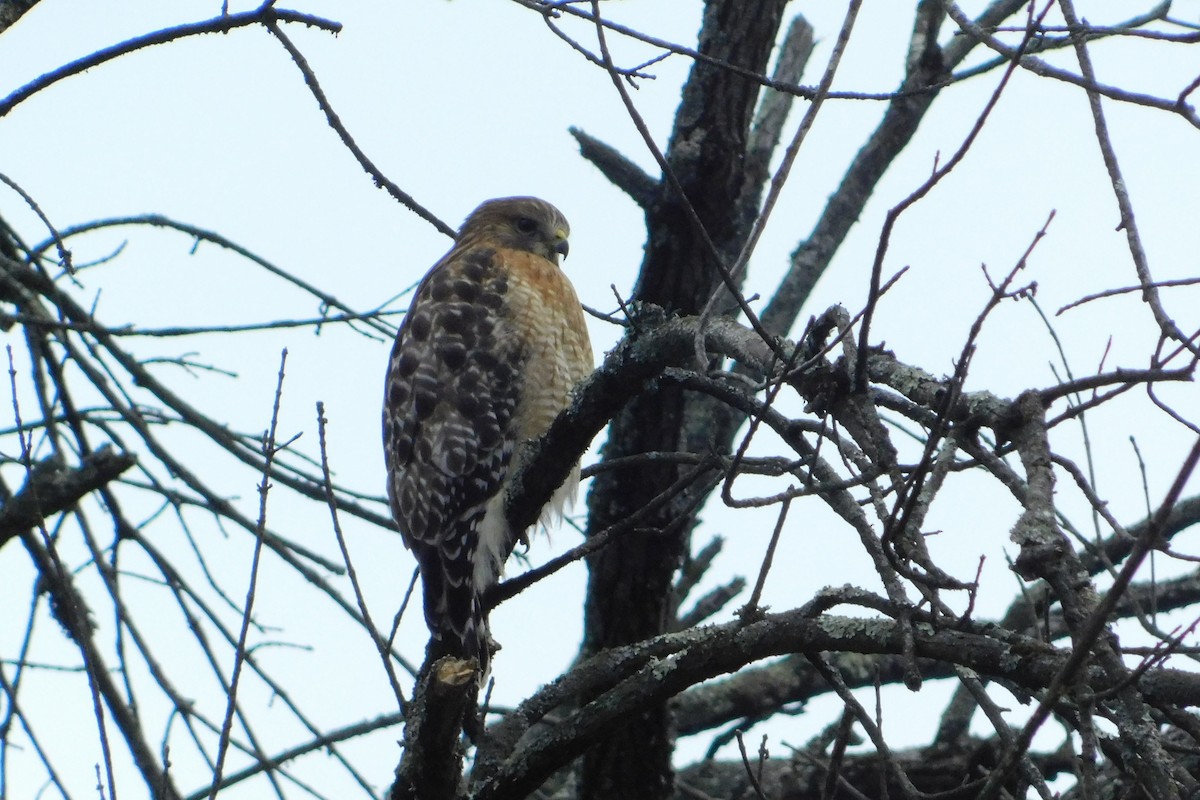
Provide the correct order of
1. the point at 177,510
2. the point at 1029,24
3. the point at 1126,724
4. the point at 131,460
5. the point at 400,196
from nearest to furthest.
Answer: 1. the point at 1126,724
2. the point at 1029,24
3. the point at 131,460
4. the point at 400,196
5. the point at 177,510

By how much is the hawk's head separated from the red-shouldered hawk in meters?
0.28

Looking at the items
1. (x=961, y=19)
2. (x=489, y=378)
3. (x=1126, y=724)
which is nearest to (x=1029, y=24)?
(x=961, y=19)

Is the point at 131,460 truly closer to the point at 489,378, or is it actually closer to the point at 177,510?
the point at 177,510

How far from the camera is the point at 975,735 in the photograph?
17.9ft

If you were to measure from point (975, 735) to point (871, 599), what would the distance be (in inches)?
124

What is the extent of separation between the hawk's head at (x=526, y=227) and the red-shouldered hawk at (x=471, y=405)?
28cm

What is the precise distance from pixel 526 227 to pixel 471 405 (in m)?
1.53

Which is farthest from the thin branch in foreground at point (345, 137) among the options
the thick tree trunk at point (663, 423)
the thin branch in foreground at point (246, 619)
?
the thick tree trunk at point (663, 423)

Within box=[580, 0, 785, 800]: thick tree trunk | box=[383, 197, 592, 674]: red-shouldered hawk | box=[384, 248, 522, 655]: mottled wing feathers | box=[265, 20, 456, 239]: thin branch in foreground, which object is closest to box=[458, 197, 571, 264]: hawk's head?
box=[383, 197, 592, 674]: red-shouldered hawk

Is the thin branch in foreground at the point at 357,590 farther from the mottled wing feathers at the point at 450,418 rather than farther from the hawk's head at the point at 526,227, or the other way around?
the hawk's head at the point at 526,227

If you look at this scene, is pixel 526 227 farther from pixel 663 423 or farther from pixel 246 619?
pixel 246 619

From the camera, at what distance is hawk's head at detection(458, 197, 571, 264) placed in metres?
6.22

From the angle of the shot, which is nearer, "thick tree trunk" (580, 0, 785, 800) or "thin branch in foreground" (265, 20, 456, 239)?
"thin branch in foreground" (265, 20, 456, 239)

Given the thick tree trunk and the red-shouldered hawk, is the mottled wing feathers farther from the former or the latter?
the thick tree trunk
